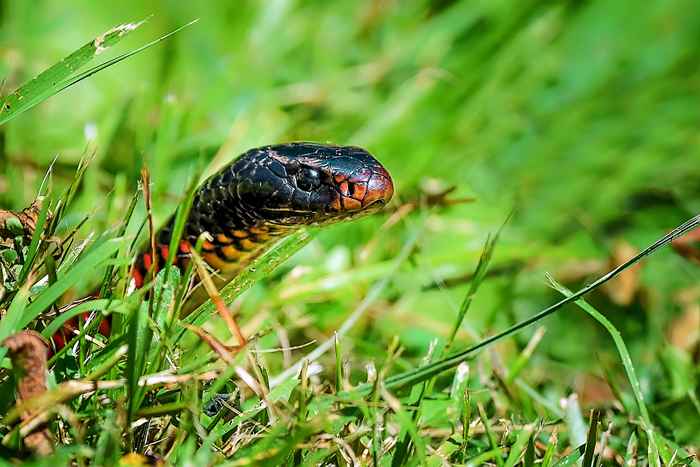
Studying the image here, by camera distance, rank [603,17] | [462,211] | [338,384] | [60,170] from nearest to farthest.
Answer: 1. [338,384]
2. [60,170]
3. [462,211]
4. [603,17]

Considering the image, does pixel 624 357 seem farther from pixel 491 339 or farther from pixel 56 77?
pixel 56 77

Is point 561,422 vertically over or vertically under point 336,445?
under

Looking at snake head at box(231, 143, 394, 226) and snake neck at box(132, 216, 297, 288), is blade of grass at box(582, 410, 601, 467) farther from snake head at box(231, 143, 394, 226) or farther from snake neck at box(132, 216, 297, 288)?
snake neck at box(132, 216, 297, 288)

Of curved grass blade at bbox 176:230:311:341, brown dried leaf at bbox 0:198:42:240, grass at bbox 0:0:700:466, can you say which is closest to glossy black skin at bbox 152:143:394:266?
grass at bbox 0:0:700:466

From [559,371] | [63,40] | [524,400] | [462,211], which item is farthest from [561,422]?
[63,40]

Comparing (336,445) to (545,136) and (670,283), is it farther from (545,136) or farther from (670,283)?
(545,136)

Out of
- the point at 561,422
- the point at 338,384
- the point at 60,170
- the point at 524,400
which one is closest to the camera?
the point at 338,384

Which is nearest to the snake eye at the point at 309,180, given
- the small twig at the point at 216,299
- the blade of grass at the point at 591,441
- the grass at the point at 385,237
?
the grass at the point at 385,237

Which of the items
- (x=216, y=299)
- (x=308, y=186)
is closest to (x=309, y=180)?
(x=308, y=186)
